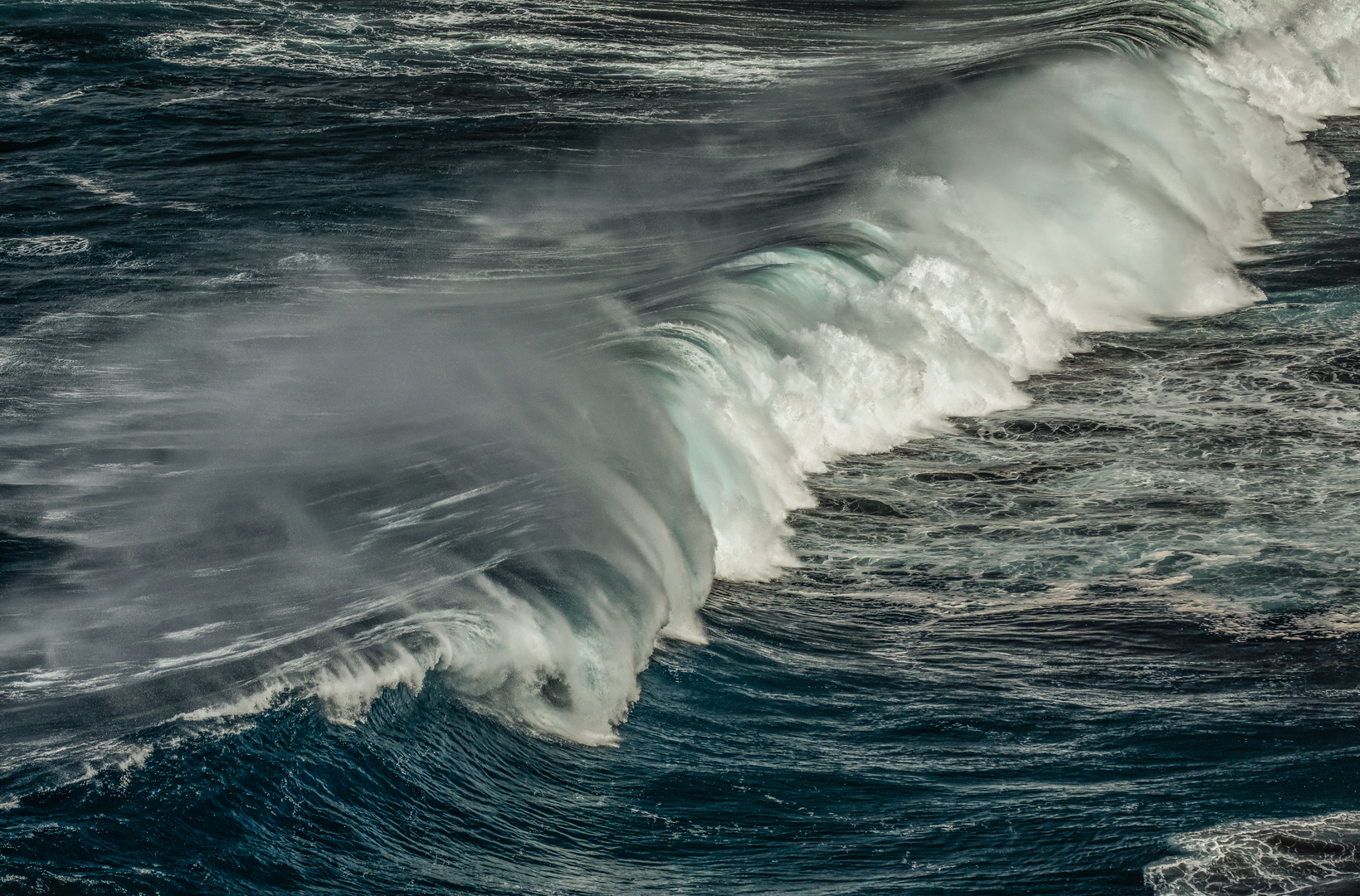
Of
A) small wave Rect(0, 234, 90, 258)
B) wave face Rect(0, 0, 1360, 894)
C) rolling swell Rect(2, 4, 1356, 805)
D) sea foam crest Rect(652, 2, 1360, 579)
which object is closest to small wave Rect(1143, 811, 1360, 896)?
wave face Rect(0, 0, 1360, 894)

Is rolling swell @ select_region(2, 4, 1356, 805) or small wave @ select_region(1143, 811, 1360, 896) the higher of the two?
rolling swell @ select_region(2, 4, 1356, 805)

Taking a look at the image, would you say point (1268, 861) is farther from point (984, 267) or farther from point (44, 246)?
point (44, 246)

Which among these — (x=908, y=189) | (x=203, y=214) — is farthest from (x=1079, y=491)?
(x=203, y=214)

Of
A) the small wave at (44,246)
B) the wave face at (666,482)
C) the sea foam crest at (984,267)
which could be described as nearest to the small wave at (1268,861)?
the wave face at (666,482)

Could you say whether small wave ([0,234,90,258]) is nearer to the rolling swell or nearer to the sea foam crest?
the rolling swell

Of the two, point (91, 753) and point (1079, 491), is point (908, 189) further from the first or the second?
point (91, 753)

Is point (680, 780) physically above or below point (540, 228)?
below
